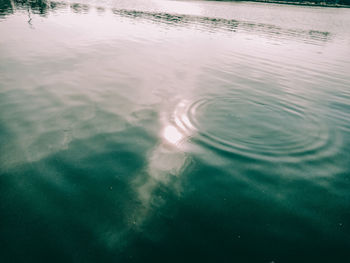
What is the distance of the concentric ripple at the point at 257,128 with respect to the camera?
6.84 meters

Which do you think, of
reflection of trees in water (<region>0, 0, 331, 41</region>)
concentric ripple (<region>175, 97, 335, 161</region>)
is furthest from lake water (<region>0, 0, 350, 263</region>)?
reflection of trees in water (<region>0, 0, 331, 41</region>)

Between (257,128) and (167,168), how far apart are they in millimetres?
4025

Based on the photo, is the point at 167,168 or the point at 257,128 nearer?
the point at 167,168

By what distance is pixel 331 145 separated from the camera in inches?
289

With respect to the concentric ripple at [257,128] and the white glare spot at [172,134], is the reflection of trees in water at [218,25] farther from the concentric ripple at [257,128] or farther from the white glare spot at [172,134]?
the white glare spot at [172,134]

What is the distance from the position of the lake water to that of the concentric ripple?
2.2 inches

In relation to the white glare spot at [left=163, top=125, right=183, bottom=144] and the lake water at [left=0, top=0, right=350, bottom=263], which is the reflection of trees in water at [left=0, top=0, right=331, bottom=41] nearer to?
the lake water at [left=0, top=0, right=350, bottom=263]

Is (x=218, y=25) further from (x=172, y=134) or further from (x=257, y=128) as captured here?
(x=172, y=134)

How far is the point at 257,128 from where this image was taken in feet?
26.2

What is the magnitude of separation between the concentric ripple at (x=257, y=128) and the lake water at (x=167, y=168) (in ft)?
0.19

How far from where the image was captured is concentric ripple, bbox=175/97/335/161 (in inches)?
→ 269

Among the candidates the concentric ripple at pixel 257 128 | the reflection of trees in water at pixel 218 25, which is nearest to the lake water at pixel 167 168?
the concentric ripple at pixel 257 128

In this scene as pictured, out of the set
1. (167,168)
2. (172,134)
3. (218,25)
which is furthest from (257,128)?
(218,25)

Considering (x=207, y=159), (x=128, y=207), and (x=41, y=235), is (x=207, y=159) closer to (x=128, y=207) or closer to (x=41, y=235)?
(x=128, y=207)
